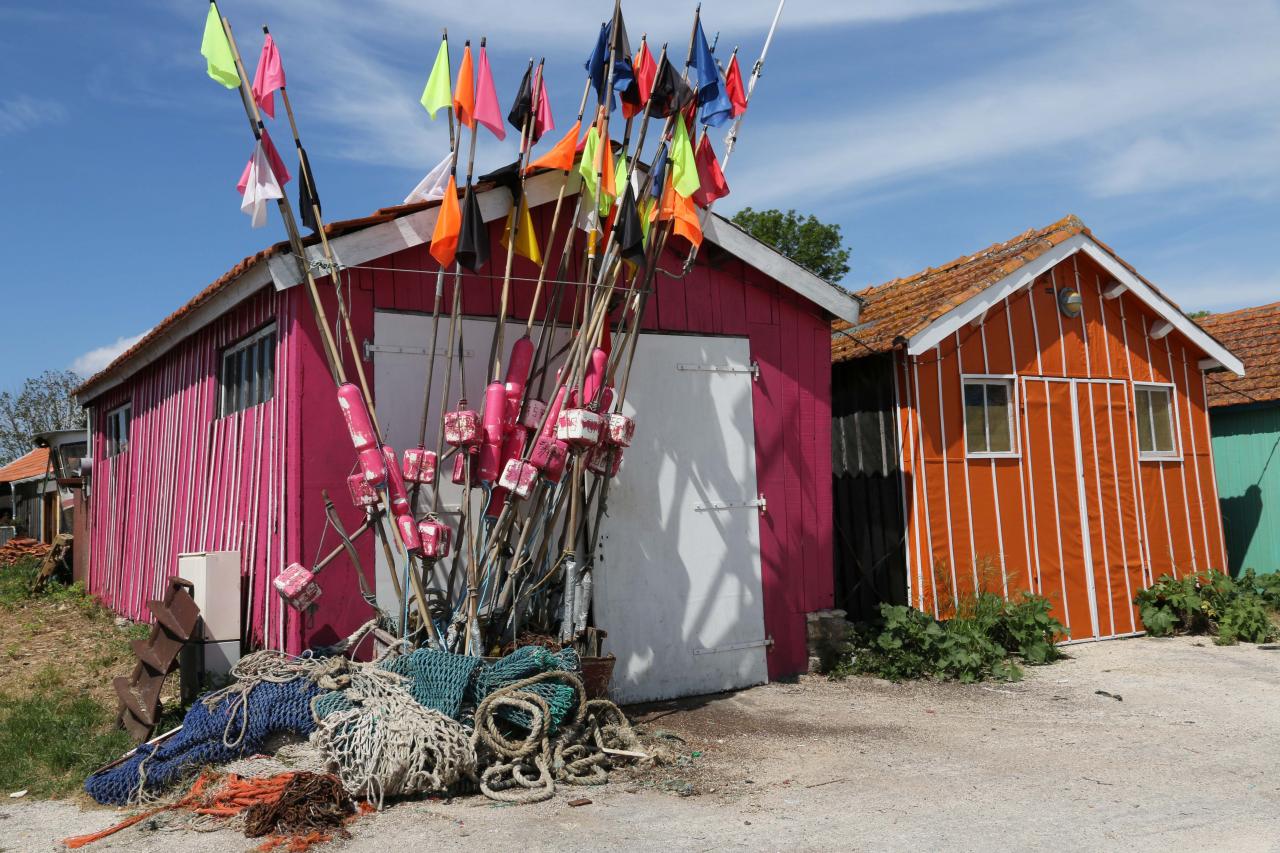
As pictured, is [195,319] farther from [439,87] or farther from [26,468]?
[26,468]

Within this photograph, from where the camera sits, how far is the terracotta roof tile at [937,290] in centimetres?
989

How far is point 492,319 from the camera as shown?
7.33 meters

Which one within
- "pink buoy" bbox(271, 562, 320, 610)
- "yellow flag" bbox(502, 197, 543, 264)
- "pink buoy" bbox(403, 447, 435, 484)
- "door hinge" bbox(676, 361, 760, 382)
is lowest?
"pink buoy" bbox(271, 562, 320, 610)

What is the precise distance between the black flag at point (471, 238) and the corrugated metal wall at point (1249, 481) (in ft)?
33.0

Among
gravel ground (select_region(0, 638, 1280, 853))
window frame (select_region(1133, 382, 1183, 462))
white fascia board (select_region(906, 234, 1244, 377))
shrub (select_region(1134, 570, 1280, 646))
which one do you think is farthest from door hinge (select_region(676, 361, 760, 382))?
shrub (select_region(1134, 570, 1280, 646))

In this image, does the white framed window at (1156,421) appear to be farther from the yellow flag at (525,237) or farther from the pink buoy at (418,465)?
the pink buoy at (418,465)

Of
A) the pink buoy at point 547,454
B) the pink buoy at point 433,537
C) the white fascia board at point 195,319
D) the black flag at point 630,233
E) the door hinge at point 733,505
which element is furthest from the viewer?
the door hinge at point 733,505

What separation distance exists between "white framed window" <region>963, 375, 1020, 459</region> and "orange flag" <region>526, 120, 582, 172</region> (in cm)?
484

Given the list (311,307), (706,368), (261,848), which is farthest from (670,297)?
(261,848)

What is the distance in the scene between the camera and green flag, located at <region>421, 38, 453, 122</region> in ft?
21.4

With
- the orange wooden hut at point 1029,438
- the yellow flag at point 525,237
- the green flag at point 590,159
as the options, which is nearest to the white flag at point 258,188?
the yellow flag at point 525,237

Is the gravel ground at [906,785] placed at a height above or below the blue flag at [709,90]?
below

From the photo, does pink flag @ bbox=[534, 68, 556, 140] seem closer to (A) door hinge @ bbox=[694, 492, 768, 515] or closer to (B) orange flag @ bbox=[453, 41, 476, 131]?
(B) orange flag @ bbox=[453, 41, 476, 131]

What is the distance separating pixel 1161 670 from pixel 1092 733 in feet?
8.77
